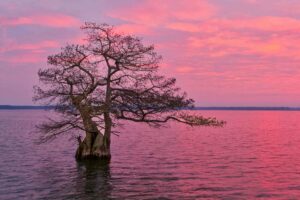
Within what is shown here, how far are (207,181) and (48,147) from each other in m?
31.6

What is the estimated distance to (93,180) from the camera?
31.0 m

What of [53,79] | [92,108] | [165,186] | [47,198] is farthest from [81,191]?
[53,79]

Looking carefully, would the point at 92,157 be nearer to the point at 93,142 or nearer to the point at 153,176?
the point at 93,142

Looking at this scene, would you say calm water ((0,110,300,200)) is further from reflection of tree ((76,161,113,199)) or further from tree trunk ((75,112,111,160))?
tree trunk ((75,112,111,160))

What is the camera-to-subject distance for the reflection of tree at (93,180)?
2600 cm

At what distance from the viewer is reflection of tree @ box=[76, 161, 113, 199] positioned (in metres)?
26.0

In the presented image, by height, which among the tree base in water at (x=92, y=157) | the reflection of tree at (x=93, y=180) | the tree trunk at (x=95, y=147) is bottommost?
the reflection of tree at (x=93, y=180)

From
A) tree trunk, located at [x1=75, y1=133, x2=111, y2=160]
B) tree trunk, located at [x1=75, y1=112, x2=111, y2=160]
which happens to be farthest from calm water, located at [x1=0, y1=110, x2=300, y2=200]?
tree trunk, located at [x1=75, y1=112, x2=111, y2=160]

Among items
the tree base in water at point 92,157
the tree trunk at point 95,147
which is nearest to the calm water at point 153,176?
the tree base in water at point 92,157

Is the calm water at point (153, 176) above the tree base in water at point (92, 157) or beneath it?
beneath

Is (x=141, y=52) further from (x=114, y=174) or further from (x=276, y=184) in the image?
(x=276, y=184)

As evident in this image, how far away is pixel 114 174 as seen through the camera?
33.4 m

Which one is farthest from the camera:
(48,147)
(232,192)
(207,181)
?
(48,147)

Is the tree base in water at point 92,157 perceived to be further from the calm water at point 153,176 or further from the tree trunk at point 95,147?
the calm water at point 153,176
